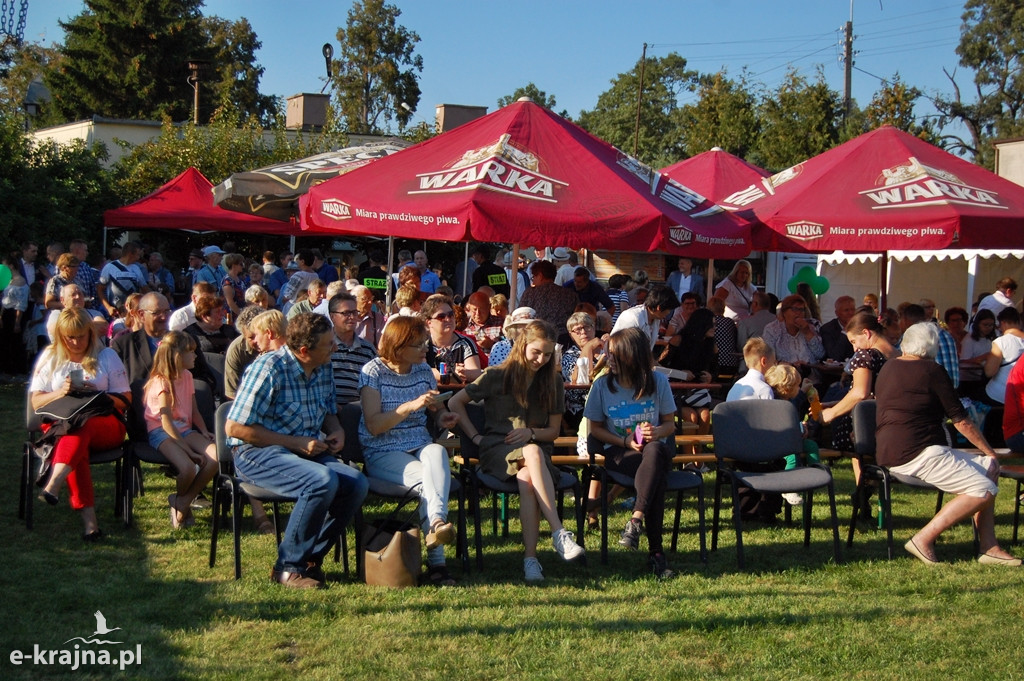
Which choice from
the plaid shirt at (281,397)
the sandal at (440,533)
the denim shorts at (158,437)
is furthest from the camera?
the denim shorts at (158,437)

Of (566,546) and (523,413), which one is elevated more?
(523,413)

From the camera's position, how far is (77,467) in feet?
19.5

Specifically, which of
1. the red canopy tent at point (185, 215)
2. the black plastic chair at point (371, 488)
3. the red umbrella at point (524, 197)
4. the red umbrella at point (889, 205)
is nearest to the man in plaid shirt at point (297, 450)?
the black plastic chair at point (371, 488)

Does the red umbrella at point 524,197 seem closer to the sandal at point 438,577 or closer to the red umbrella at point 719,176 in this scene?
the red umbrella at point 719,176

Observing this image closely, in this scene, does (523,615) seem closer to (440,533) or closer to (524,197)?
(440,533)

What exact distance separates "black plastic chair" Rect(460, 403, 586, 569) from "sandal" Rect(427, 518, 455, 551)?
46 cm

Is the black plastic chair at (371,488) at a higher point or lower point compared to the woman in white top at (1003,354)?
lower

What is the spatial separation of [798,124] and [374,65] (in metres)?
26.1

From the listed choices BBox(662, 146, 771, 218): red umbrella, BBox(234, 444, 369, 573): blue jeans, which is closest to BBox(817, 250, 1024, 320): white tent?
BBox(662, 146, 771, 218): red umbrella

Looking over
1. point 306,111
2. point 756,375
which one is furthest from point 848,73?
point 756,375

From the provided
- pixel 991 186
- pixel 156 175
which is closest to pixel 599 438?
pixel 991 186

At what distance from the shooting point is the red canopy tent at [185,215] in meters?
16.1

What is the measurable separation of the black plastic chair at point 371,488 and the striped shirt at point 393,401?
2.0 inches

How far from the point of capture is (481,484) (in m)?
5.77
